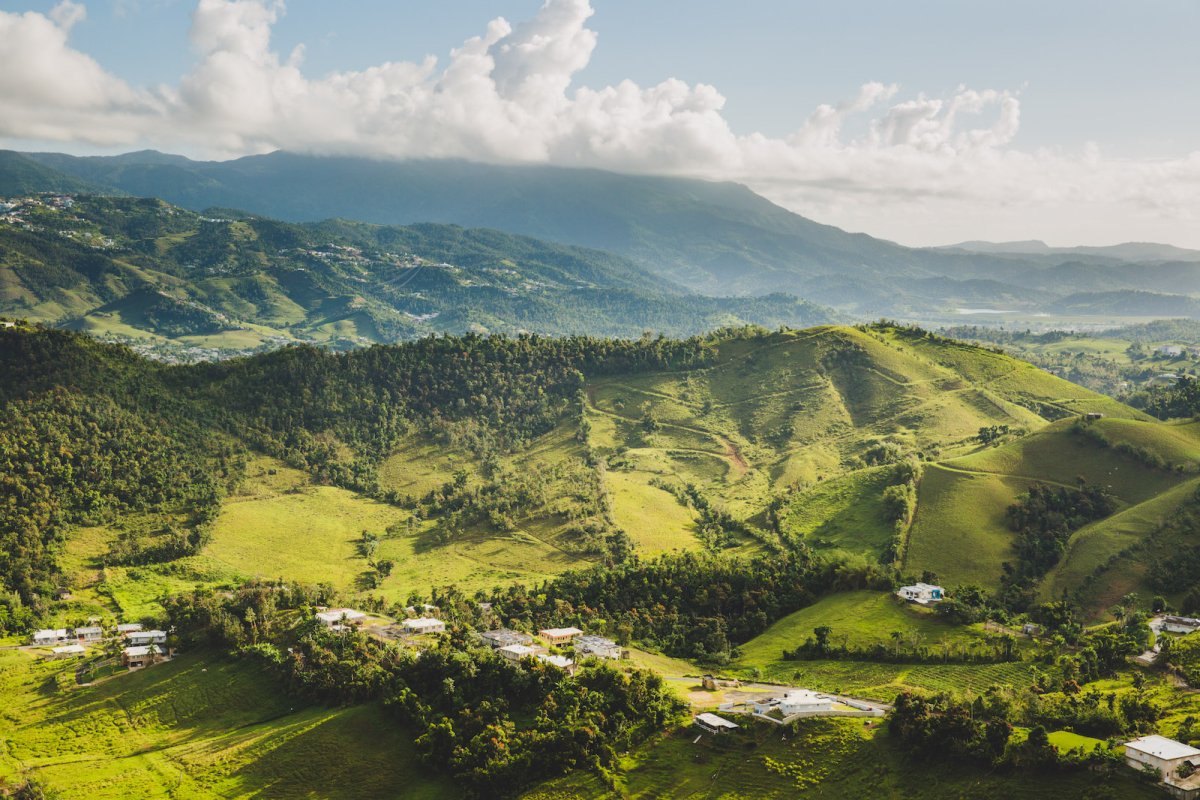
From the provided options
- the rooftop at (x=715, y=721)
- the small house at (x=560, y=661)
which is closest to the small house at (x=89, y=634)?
the small house at (x=560, y=661)

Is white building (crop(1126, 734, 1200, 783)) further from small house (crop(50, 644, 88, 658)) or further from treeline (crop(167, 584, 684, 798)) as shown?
small house (crop(50, 644, 88, 658))

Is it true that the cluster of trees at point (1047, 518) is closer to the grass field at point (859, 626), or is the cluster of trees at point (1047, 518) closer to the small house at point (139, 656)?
the grass field at point (859, 626)

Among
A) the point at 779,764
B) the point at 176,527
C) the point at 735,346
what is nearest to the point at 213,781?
the point at 779,764

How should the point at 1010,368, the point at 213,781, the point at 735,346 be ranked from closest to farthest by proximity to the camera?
→ the point at 213,781 < the point at 1010,368 < the point at 735,346

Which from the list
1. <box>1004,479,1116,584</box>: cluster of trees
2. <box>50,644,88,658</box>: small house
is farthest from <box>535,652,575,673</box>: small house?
<box>1004,479,1116,584</box>: cluster of trees

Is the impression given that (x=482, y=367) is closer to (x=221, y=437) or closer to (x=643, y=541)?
(x=221, y=437)

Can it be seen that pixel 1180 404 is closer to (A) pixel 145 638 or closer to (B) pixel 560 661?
(B) pixel 560 661

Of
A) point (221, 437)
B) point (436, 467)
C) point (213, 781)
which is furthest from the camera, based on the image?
point (436, 467)
